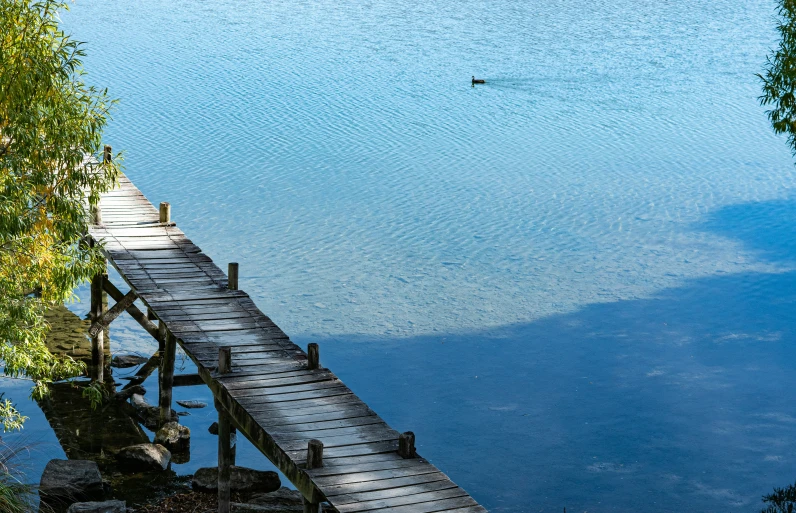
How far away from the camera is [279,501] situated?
1730 cm

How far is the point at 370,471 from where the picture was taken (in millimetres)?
12922

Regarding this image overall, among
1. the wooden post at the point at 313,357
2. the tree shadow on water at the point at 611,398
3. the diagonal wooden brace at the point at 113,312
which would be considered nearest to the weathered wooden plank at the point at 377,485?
the wooden post at the point at 313,357

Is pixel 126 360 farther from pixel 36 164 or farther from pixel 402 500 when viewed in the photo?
pixel 402 500

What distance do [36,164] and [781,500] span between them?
14276 mm

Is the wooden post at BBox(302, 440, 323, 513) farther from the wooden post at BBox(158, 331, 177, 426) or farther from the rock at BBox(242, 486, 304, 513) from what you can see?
the wooden post at BBox(158, 331, 177, 426)

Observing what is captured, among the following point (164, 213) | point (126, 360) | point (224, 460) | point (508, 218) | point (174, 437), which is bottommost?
point (174, 437)

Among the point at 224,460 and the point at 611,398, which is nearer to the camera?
the point at 224,460

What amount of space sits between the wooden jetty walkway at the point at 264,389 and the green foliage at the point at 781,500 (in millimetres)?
8749

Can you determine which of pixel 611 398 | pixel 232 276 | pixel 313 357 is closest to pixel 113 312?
pixel 232 276

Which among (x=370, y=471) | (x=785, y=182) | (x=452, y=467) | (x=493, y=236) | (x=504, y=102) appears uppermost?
(x=504, y=102)

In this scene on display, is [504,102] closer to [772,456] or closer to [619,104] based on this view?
[619,104]

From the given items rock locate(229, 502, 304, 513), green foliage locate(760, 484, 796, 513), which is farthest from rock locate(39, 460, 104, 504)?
green foliage locate(760, 484, 796, 513)

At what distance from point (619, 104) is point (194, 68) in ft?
63.1

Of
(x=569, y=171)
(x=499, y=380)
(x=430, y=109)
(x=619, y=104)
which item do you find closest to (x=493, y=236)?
(x=569, y=171)
